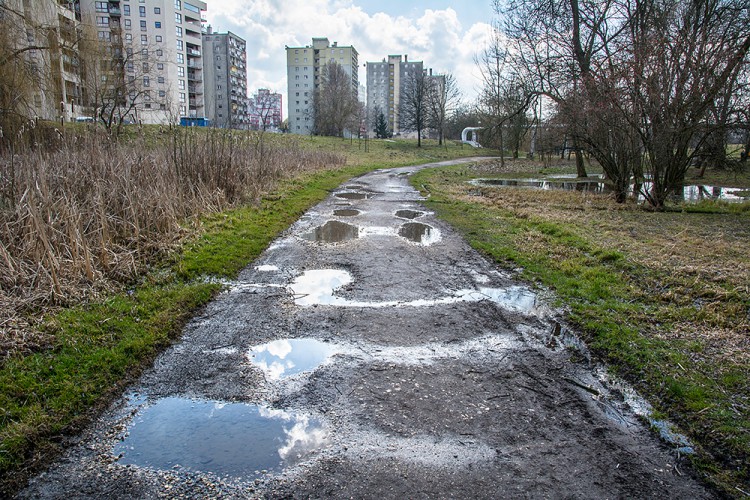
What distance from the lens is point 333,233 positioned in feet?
30.0

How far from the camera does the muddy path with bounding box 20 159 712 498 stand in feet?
8.32

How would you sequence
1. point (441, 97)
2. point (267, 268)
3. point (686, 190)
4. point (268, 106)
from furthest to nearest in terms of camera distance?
point (268, 106) < point (441, 97) < point (686, 190) < point (267, 268)

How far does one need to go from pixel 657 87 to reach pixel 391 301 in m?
9.83

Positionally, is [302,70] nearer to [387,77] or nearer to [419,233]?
[387,77]

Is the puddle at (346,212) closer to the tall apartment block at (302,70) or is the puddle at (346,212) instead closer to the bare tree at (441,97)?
the bare tree at (441,97)

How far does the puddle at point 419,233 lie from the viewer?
867 cm

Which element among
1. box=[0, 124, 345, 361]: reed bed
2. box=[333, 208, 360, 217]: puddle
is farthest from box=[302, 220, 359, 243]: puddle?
box=[0, 124, 345, 361]: reed bed

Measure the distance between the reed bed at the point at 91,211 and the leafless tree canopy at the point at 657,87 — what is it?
969 centimetres

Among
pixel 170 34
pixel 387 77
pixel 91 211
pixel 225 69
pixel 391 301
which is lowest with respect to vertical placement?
pixel 391 301

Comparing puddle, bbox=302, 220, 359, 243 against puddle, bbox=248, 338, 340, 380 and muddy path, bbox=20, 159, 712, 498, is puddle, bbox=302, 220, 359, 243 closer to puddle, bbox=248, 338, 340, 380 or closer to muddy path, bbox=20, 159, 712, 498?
muddy path, bbox=20, 159, 712, 498

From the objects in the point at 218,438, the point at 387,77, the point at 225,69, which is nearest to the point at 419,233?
the point at 218,438

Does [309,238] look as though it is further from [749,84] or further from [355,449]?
[749,84]

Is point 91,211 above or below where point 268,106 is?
below

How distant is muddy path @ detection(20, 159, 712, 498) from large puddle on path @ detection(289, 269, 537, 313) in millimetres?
34
